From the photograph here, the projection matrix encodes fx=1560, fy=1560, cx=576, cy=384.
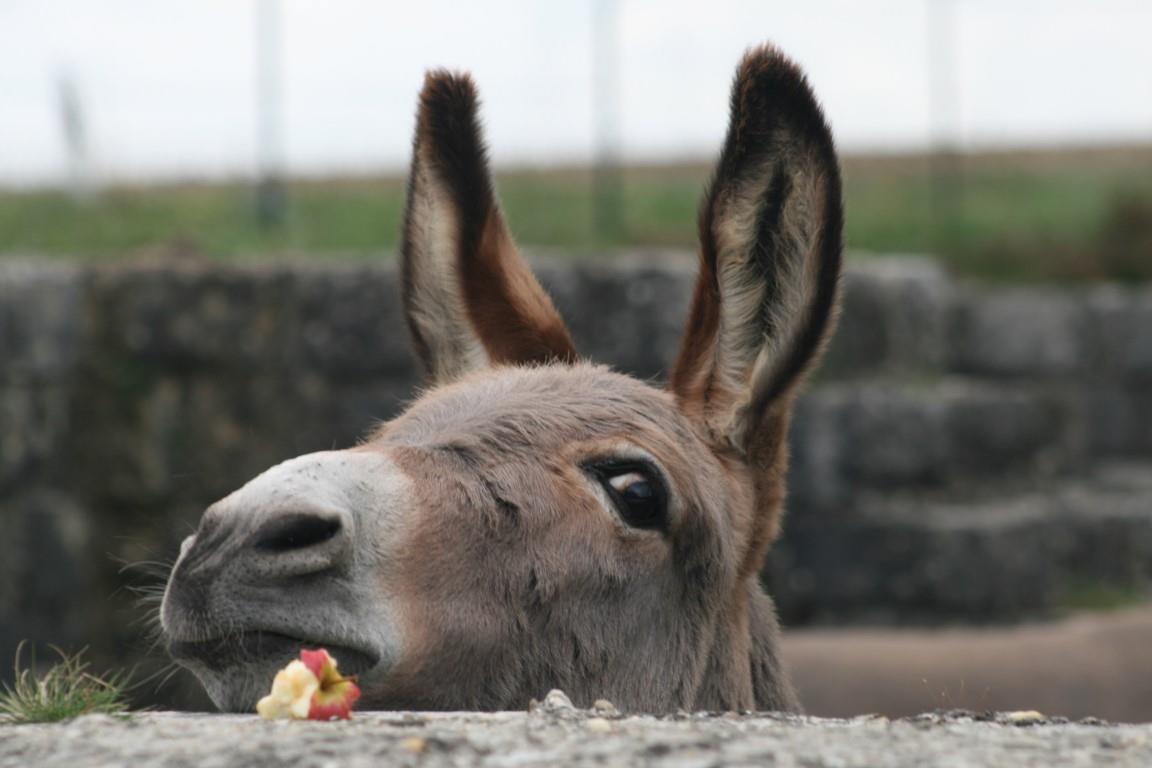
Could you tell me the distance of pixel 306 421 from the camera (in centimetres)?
919

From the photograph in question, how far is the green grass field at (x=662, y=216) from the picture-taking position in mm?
10938

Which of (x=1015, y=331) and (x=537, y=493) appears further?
(x=1015, y=331)

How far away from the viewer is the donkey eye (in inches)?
145

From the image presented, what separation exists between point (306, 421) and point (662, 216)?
428 centimetres

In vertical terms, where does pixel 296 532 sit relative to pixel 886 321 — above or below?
above

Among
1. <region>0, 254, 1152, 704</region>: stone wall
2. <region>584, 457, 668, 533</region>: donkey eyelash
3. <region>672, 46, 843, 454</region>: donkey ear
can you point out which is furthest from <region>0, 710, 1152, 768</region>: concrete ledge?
<region>0, 254, 1152, 704</region>: stone wall

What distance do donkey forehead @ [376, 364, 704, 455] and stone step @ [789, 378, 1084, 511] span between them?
5.90 m

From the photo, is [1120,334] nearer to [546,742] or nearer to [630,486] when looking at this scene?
[630,486]

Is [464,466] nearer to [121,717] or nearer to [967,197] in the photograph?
[121,717]

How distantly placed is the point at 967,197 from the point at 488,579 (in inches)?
532

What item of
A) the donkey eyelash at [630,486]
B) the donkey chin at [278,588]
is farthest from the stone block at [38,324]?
the donkey chin at [278,588]

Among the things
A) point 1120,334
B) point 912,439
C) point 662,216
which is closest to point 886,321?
point 912,439

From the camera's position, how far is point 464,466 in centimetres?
352

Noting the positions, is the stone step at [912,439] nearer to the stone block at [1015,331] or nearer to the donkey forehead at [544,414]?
the stone block at [1015,331]
